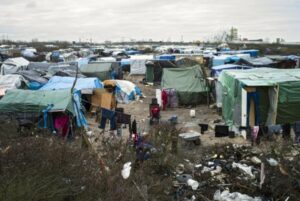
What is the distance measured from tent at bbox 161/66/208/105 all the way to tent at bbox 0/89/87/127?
877cm

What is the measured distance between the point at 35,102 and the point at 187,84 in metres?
11.0

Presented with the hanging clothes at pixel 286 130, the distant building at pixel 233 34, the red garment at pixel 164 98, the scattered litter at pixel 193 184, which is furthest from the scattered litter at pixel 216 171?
the distant building at pixel 233 34

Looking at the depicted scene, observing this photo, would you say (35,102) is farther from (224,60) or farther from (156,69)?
(224,60)

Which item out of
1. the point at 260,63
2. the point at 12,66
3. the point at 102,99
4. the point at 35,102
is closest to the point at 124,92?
the point at 102,99

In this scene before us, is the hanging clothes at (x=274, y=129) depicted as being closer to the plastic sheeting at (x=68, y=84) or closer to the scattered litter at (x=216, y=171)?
the scattered litter at (x=216, y=171)

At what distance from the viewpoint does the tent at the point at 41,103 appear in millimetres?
15094

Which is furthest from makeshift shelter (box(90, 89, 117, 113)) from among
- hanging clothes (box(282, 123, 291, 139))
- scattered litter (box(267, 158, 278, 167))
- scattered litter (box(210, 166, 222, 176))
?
scattered litter (box(267, 158, 278, 167))

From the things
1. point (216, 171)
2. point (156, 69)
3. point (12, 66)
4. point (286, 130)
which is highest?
point (12, 66)

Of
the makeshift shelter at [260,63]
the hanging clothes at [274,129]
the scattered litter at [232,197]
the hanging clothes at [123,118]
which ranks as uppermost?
the makeshift shelter at [260,63]

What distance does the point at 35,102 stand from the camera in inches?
608

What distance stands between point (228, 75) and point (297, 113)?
3.58 m

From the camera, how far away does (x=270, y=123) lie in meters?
15.5

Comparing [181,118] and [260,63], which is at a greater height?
[260,63]

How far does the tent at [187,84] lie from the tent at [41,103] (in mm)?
8767
